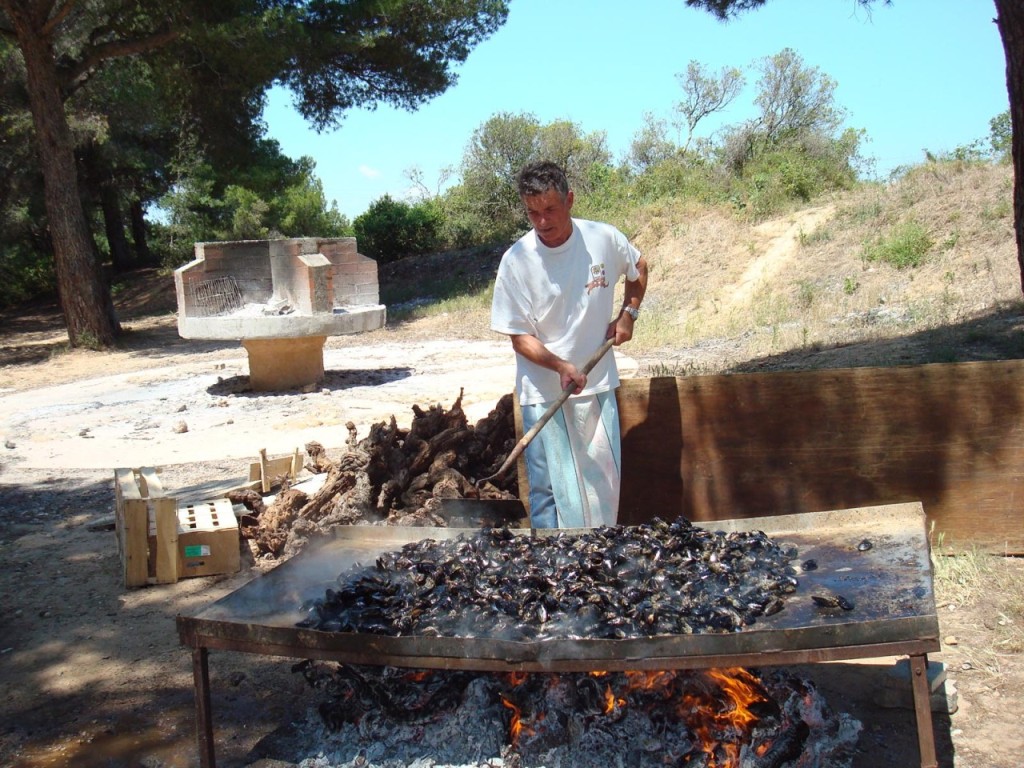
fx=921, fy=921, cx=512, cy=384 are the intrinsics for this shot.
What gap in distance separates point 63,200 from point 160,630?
1250 cm

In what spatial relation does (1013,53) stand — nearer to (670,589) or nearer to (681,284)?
(670,589)

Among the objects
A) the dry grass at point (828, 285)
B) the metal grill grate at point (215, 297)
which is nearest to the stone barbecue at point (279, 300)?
the metal grill grate at point (215, 297)

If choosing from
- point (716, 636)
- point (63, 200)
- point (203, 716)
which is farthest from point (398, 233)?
point (716, 636)

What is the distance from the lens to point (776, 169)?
19.0 meters

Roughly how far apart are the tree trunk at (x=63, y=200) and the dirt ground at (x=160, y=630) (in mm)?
5184

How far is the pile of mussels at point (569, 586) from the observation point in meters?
2.54

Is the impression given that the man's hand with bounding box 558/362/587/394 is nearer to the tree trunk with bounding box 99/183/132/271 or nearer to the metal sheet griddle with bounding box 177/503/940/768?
the metal sheet griddle with bounding box 177/503/940/768

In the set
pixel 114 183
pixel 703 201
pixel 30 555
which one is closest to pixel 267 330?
pixel 30 555

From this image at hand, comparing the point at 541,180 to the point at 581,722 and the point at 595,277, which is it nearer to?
the point at 595,277

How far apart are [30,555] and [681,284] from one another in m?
13.2

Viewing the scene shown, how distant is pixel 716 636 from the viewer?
2309 mm

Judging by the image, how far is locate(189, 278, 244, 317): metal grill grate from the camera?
11453mm

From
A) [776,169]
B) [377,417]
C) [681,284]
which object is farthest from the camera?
[776,169]

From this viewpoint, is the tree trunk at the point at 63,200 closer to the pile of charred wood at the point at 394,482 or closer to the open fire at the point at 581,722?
the pile of charred wood at the point at 394,482
